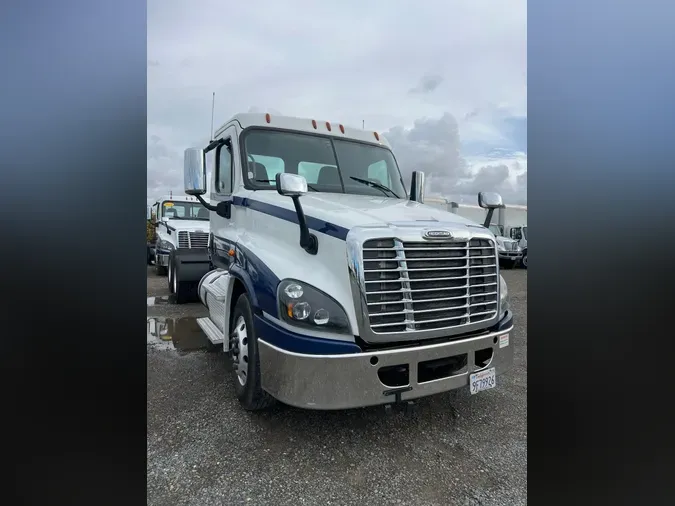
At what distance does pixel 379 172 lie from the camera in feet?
14.2

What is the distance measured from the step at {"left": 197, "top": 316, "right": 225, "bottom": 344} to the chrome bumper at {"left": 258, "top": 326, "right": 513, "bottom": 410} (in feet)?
4.04

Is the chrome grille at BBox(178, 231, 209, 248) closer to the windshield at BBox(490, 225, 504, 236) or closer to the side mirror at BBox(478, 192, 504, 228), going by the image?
the windshield at BBox(490, 225, 504, 236)

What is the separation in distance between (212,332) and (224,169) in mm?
1815

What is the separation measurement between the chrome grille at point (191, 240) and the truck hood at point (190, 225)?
125 mm

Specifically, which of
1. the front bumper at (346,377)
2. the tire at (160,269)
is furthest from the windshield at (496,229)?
the tire at (160,269)

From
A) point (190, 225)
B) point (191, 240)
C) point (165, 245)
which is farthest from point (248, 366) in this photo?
point (165, 245)

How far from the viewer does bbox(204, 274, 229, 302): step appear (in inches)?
151

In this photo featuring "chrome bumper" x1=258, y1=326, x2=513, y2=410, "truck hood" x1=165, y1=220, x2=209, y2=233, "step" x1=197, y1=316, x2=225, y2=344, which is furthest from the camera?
"truck hood" x1=165, y1=220, x2=209, y2=233

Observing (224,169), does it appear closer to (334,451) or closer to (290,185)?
(290,185)

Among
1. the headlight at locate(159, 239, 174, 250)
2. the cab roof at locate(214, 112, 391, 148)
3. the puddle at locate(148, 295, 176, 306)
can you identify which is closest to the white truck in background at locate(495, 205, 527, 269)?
the cab roof at locate(214, 112, 391, 148)

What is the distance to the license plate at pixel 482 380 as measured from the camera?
8.66 ft

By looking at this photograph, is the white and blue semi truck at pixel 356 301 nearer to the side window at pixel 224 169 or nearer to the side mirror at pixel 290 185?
the side mirror at pixel 290 185
